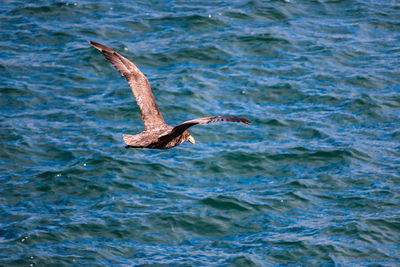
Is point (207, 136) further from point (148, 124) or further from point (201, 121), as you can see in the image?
point (201, 121)

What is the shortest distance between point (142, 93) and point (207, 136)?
18.6ft

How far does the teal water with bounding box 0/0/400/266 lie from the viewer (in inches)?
476

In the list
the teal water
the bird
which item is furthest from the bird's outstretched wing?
the teal water

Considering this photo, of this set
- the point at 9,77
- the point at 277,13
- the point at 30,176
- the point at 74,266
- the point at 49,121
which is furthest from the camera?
the point at 277,13

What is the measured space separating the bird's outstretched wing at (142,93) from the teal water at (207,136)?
3.50 metres

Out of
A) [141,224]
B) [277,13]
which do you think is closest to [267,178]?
[141,224]

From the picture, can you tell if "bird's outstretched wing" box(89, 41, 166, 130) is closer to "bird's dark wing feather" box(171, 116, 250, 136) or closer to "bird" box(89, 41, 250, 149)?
"bird" box(89, 41, 250, 149)

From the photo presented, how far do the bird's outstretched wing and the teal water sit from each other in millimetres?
3504

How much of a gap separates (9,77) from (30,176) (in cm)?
470

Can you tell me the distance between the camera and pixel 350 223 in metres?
12.4

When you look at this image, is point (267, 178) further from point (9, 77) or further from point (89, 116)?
point (9, 77)

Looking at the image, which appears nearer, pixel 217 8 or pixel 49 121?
pixel 49 121

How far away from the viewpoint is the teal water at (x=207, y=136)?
12102 millimetres

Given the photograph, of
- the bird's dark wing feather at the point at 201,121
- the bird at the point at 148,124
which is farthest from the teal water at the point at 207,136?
the bird's dark wing feather at the point at 201,121
